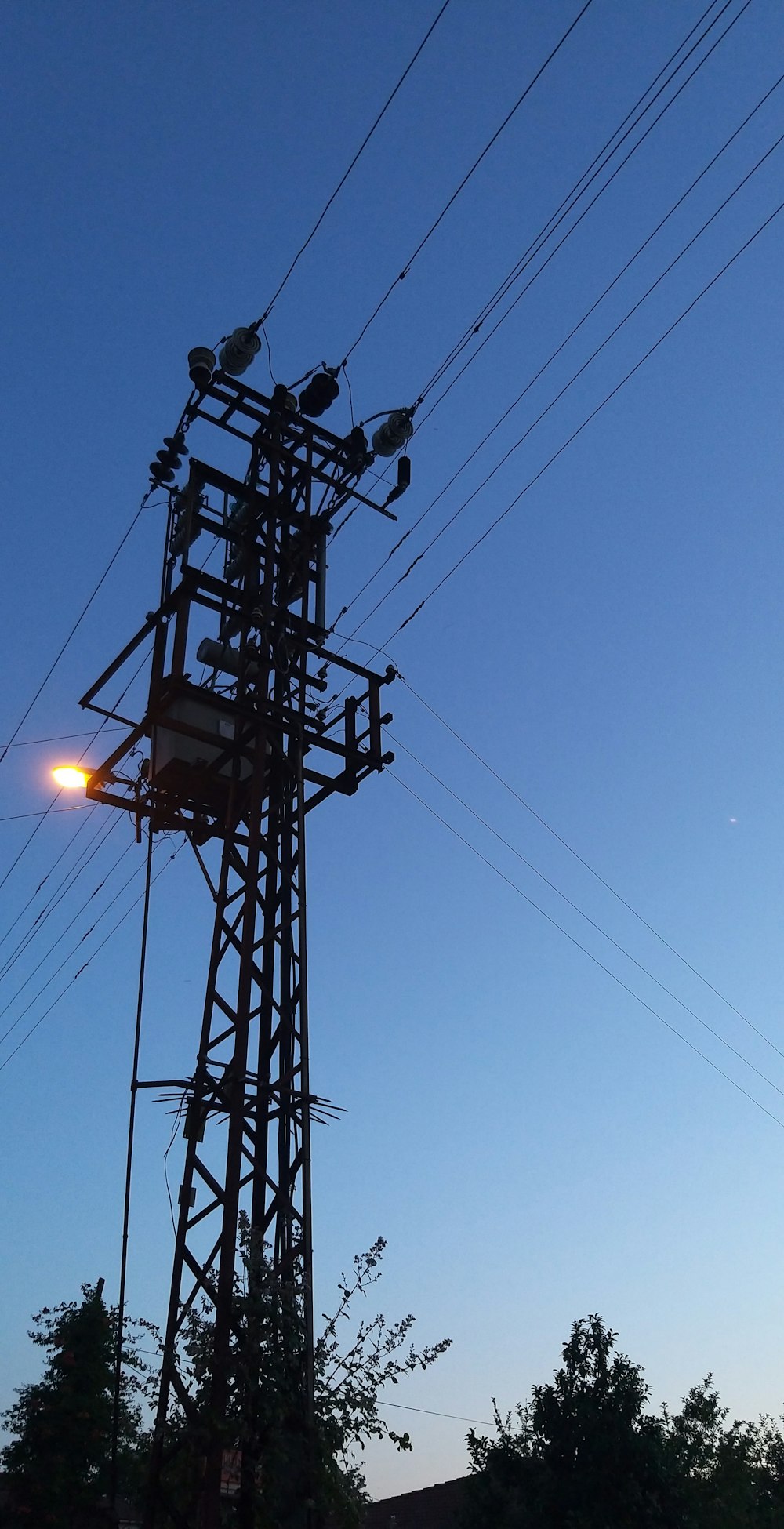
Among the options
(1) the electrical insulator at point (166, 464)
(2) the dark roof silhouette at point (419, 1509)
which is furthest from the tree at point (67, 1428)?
(1) the electrical insulator at point (166, 464)

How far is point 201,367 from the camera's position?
16.2 meters

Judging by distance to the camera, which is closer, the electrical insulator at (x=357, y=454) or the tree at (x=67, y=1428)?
the electrical insulator at (x=357, y=454)

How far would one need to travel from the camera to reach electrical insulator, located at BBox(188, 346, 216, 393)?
1627 cm

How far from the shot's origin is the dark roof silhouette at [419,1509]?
37719 mm

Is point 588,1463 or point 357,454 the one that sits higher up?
point 357,454

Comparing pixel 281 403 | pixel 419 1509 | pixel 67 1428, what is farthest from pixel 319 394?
pixel 419 1509

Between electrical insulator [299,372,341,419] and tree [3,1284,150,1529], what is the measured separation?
87.0 feet

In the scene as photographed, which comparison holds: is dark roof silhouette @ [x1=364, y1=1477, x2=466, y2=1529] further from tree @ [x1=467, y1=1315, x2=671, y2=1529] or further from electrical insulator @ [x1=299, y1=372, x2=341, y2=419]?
electrical insulator @ [x1=299, y1=372, x2=341, y2=419]

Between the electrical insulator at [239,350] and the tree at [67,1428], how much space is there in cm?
2700

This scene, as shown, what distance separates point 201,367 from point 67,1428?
30.6m

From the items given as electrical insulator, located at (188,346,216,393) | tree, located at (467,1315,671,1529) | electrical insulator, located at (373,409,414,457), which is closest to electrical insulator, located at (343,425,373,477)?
electrical insulator, located at (373,409,414,457)

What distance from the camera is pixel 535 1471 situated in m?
17.9

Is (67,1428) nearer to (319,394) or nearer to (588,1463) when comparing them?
(588,1463)

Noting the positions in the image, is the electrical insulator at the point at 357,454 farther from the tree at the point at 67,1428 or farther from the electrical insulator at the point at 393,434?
the tree at the point at 67,1428
